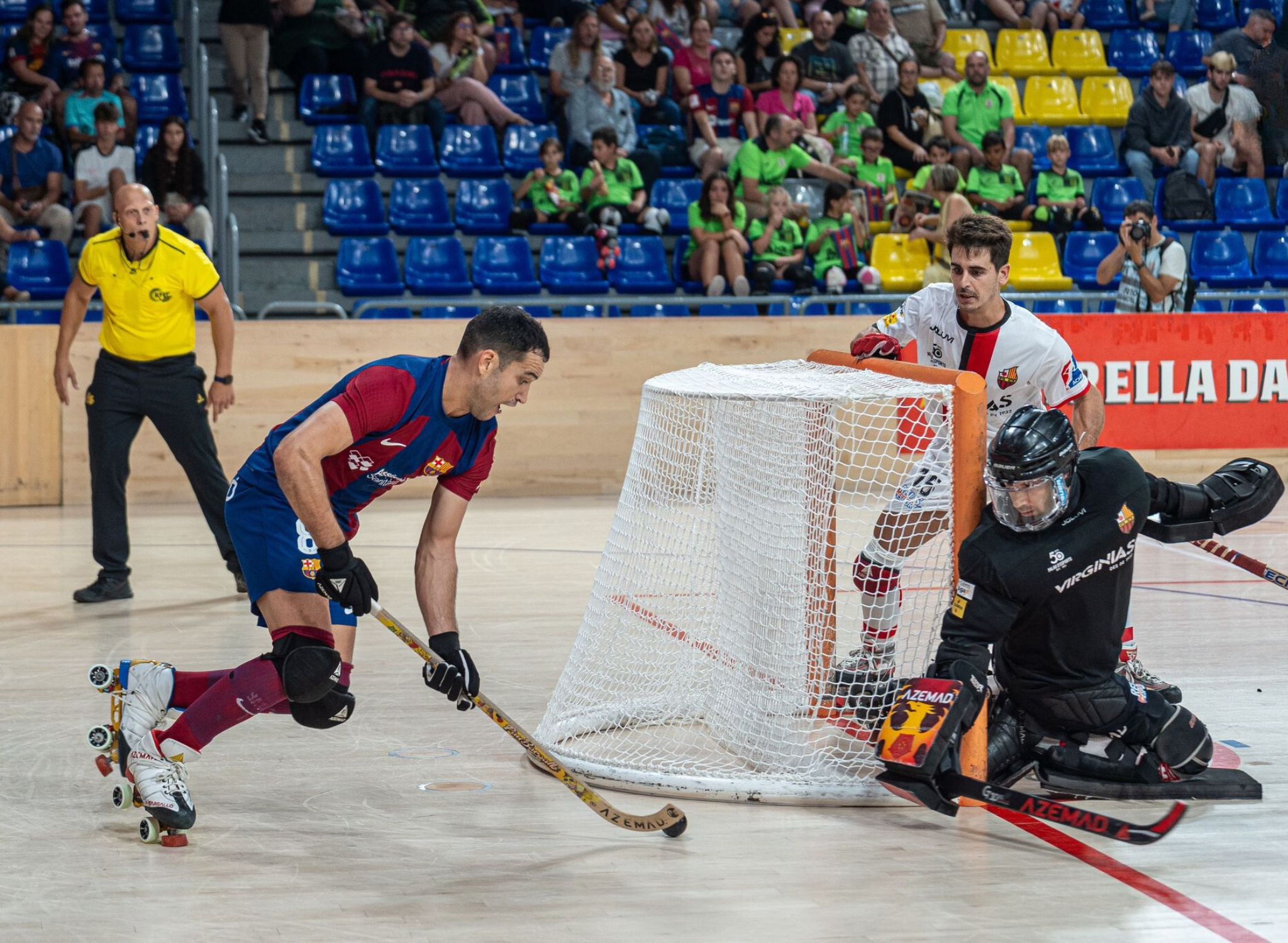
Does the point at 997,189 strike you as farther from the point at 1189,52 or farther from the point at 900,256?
the point at 1189,52

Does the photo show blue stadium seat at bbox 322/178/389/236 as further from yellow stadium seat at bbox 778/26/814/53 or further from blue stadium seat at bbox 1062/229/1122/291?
blue stadium seat at bbox 1062/229/1122/291

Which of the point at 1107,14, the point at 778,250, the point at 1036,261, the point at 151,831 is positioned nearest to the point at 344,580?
the point at 151,831

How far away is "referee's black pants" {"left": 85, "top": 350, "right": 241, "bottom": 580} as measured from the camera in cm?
761

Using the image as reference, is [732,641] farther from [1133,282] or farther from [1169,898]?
[1133,282]

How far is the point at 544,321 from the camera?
11867 millimetres

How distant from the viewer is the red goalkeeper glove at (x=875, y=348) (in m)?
5.22

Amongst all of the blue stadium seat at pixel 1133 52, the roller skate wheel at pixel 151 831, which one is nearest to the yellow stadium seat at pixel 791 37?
the blue stadium seat at pixel 1133 52

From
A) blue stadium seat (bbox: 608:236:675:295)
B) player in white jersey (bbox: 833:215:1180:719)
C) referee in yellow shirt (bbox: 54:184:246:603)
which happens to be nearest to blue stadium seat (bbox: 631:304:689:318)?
blue stadium seat (bbox: 608:236:675:295)

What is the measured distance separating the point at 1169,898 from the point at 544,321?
866 centimetres

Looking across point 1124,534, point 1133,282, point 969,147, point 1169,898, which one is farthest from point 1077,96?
point 1169,898

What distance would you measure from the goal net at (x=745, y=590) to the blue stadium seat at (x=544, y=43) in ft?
33.3

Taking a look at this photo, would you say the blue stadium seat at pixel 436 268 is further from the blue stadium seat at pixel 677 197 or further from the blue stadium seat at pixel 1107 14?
the blue stadium seat at pixel 1107 14

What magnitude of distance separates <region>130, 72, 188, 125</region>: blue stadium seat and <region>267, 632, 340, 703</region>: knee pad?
10513 millimetres

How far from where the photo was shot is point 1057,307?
44.3 feet
